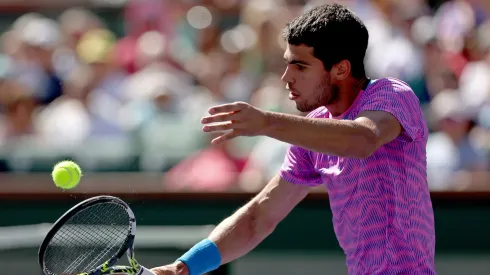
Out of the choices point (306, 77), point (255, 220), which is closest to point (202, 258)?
point (255, 220)

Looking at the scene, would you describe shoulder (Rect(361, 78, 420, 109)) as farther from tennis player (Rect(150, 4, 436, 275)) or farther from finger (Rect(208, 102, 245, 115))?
finger (Rect(208, 102, 245, 115))

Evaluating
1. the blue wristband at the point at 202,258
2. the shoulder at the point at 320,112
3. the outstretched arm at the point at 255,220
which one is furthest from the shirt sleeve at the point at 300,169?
the blue wristband at the point at 202,258

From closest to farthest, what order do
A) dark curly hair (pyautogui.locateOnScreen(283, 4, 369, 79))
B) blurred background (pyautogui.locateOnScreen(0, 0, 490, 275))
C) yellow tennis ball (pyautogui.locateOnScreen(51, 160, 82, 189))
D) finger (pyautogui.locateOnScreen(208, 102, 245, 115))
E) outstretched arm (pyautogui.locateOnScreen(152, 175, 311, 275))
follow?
finger (pyautogui.locateOnScreen(208, 102, 245, 115)) < dark curly hair (pyautogui.locateOnScreen(283, 4, 369, 79)) < yellow tennis ball (pyautogui.locateOnScreen(51, 160, 82, 189)) < outstretched arm (pyautogui.locateOnScreen(152, 175, 311, 275)) < blurred background (pyautogui.locateOnScreen(0, 0, 490, 275))

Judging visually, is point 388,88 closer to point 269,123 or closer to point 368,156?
point 368,156

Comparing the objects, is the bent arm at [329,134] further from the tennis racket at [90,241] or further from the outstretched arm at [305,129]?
the tennis racket at [90,241]

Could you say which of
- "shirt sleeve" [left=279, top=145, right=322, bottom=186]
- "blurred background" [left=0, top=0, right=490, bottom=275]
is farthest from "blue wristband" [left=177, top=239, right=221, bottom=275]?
"blurred background" [left=0, top=0, right=490, bottom=275]

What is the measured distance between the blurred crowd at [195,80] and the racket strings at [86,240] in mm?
2998

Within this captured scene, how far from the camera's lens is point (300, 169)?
427 centimetres

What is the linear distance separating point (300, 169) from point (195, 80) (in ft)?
15.1

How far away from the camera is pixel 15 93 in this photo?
8898 millimetres

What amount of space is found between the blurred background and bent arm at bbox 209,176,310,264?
6.53ft

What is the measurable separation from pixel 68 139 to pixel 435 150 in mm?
3120

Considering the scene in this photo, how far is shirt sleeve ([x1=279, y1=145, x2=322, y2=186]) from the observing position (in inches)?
167

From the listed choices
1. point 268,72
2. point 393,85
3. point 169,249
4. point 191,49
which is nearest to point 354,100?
point 393,85
